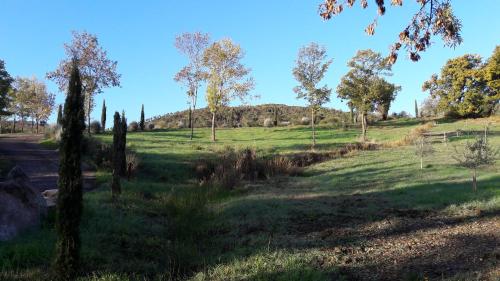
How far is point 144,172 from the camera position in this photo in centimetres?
2234

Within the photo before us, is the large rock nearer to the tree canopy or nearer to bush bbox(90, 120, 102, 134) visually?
bush bbox(90, 120, 102, 134)

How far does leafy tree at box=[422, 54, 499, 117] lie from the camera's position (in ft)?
176

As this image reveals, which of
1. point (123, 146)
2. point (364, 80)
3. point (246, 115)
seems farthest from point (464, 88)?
point (123, 146)

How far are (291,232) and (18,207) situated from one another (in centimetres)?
639

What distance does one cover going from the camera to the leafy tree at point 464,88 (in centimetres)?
5378

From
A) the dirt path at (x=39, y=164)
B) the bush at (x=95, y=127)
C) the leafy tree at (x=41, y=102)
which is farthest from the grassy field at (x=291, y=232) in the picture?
the leafy tree at (x=41, y=102)

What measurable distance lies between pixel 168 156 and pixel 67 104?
1966 centimetres

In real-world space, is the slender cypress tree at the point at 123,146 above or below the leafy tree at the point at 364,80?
below

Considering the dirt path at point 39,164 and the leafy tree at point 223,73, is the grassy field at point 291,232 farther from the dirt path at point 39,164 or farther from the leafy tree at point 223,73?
the leafy tree at point 223,73

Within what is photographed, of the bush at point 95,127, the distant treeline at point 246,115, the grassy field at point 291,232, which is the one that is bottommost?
the grassy field at point 291,232

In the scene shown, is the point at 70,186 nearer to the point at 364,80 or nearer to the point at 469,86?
the point at 364,80

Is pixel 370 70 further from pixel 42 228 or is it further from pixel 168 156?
pixel 42 228

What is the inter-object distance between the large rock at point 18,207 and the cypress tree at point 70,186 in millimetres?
2470

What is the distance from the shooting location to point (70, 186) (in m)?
7.25
